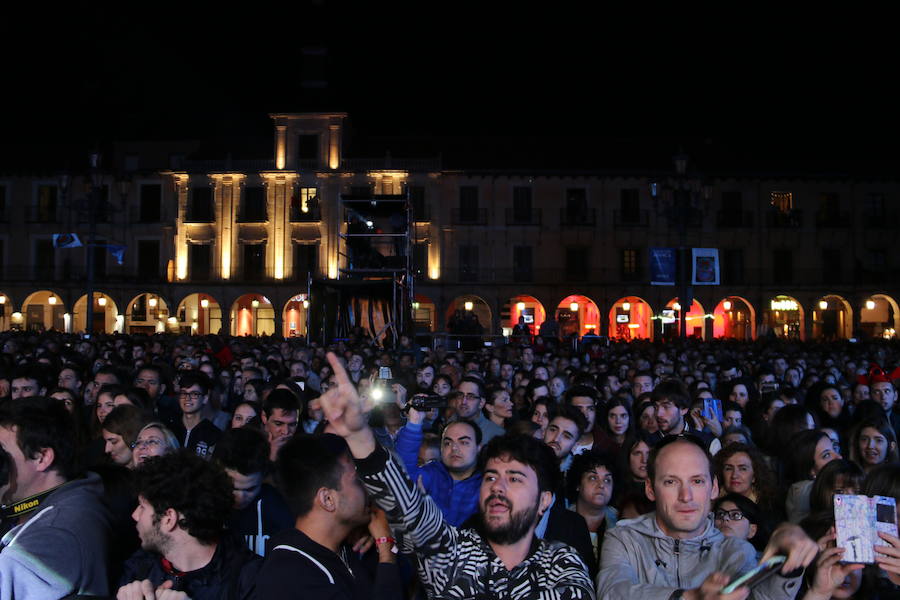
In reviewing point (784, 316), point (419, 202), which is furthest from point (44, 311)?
point (784, 316)

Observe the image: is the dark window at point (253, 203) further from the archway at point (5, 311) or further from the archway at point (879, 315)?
the archway at point (879, 315)

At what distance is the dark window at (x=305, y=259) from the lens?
3675cm

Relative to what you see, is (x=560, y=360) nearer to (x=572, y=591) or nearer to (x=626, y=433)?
(x=626, y=433)

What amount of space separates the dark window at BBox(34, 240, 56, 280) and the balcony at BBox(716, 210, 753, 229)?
32.1 meters

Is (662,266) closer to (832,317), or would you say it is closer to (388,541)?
(832,317)

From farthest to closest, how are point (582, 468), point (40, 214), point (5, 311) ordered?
point (40, 214), point (5, 311), point (582, 468)

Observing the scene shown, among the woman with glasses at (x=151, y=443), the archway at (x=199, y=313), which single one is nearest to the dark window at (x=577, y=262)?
the archway at (x=199, y=313)

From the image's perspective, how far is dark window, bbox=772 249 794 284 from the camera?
3691 centimetres

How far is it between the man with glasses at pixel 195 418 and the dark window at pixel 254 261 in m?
30.7

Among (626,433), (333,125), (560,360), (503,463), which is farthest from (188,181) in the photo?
(503,463)

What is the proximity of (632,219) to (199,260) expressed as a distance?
67.8 feet

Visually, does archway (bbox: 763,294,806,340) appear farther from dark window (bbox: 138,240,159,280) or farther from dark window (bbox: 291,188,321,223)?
dark window (bbox: 138,240,159,280)

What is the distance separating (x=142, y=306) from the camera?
38000 millimetres

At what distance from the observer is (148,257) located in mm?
37906
